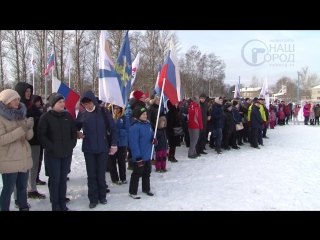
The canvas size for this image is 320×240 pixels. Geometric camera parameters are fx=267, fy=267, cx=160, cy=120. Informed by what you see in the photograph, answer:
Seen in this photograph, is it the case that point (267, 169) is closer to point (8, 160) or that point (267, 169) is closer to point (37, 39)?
point (8, 160)

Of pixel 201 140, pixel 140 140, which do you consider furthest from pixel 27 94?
pixel 201 140

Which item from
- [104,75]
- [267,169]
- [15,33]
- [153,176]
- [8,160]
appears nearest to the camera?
[8,160]

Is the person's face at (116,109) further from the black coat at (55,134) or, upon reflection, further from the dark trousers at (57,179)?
the dark trousers at (57,179)

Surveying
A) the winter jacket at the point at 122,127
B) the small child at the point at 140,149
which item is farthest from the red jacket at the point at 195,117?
the small child at the point at 140,149

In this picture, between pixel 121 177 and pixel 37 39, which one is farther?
pixel 37 39

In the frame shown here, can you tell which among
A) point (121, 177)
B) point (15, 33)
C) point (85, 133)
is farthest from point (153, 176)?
point (15, 33)

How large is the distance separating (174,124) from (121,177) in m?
2.70

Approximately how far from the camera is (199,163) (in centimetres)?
780

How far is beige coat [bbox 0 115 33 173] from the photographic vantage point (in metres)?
3.77

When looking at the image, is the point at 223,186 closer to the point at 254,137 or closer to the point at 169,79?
the point at 169,79

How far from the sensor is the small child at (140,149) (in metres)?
4.88

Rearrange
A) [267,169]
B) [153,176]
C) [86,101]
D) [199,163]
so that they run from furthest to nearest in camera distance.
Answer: [199,163] < [267,169] < [153,176] < [86,101]

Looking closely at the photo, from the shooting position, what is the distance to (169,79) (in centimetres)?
612

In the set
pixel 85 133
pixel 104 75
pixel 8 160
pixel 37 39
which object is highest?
pixel 37 39
